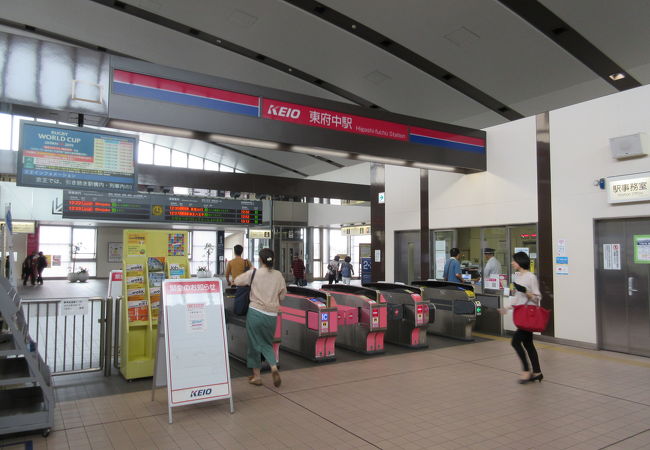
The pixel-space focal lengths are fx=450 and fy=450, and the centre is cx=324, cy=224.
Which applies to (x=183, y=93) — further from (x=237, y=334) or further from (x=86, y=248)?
(x=86, y=248)

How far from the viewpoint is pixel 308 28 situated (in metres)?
12.0

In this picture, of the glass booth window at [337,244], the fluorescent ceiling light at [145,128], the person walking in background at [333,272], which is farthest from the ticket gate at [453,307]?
the glass booth window at [337,244]

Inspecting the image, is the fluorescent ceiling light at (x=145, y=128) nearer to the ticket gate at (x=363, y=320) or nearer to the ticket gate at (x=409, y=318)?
the ticket gate at (x=363, y=320)

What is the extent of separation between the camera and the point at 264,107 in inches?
262

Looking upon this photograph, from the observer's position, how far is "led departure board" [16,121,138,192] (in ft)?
19.5

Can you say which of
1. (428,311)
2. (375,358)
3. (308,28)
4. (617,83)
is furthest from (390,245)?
(617,83)

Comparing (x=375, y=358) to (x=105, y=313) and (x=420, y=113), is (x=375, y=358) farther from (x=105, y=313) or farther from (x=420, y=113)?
(x=420, y=113)

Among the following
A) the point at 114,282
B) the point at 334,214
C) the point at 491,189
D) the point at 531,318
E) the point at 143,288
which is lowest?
the point at 531,318

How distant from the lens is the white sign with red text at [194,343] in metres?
4.34

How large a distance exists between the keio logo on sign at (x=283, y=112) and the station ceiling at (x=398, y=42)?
5.32 meters

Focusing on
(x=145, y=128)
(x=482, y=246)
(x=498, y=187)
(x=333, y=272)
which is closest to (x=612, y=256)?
(x=498, y=187)

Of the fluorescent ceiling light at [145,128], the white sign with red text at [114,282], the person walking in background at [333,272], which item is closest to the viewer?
the fluorescent ceiling light at [145,128]

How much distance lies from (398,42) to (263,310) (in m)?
9.66

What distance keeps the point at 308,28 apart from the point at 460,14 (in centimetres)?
389
